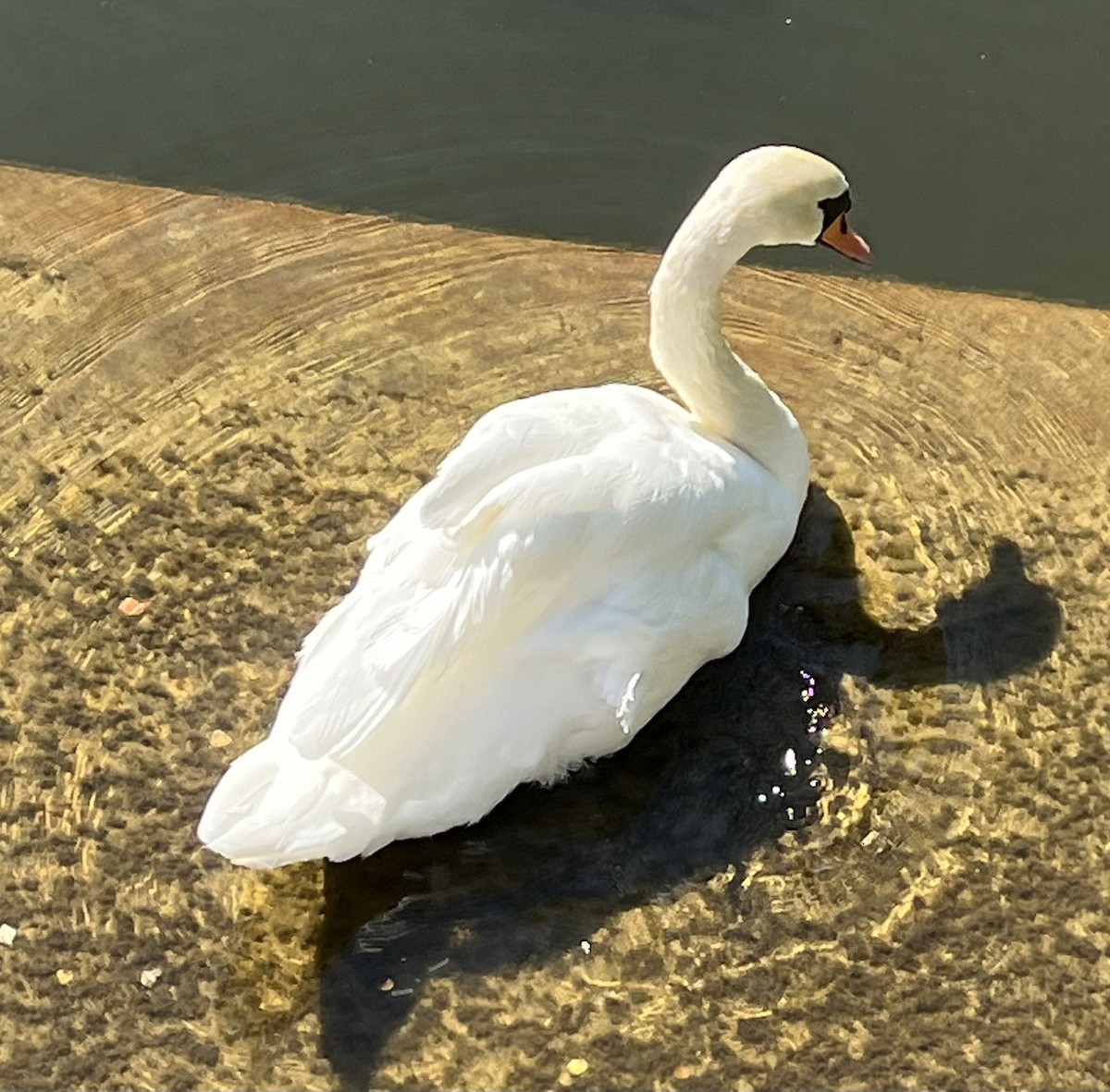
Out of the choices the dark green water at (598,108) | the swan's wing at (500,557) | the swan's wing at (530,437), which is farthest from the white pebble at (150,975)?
the dark green water at (598,108)

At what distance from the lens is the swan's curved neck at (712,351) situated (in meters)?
2.64

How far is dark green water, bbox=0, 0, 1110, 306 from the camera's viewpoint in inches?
164

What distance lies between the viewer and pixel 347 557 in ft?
9.95

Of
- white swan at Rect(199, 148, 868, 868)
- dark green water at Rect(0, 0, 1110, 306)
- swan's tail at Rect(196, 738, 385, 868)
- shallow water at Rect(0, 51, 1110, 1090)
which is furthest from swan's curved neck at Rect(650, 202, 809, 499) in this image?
dark green water at Rect(0, 0, 1110, 306)

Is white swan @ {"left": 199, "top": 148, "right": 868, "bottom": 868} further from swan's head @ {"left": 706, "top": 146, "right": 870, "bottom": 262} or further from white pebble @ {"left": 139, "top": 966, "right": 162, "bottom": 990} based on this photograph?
white pebble @ {"left": 139, "top": 966, "right": 162, "bottom": 990}

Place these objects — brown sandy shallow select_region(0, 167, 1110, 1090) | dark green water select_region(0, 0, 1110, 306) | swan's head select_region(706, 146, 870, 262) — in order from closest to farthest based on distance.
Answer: brown sandy shallow select_region(0, 167, 1110, 1090) < swan's head select_region(706, 146, 870, 262) < dark green water select_region(0, 0, 1110, 306)

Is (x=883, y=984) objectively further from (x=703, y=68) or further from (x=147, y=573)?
(x=703, y=68)

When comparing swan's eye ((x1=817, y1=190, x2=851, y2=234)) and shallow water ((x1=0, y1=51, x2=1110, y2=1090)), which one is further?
swan's eye ((x1=817, y1=190, x2=851, y2=234))

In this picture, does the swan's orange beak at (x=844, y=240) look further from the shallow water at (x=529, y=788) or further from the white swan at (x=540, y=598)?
the shallow water at (x=529, y=788)

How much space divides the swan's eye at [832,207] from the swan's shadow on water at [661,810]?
0.69 meters

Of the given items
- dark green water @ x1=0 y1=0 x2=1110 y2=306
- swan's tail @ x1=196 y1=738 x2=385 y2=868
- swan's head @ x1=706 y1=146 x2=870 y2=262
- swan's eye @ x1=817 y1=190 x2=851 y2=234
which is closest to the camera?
swan's tail @ x1=196 y1=738 x2=385 y2=868

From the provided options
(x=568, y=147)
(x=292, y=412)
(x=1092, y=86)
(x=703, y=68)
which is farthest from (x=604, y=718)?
(x=1092, y=86)

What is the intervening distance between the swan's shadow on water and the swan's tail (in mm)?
237

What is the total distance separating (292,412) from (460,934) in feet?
4.32
